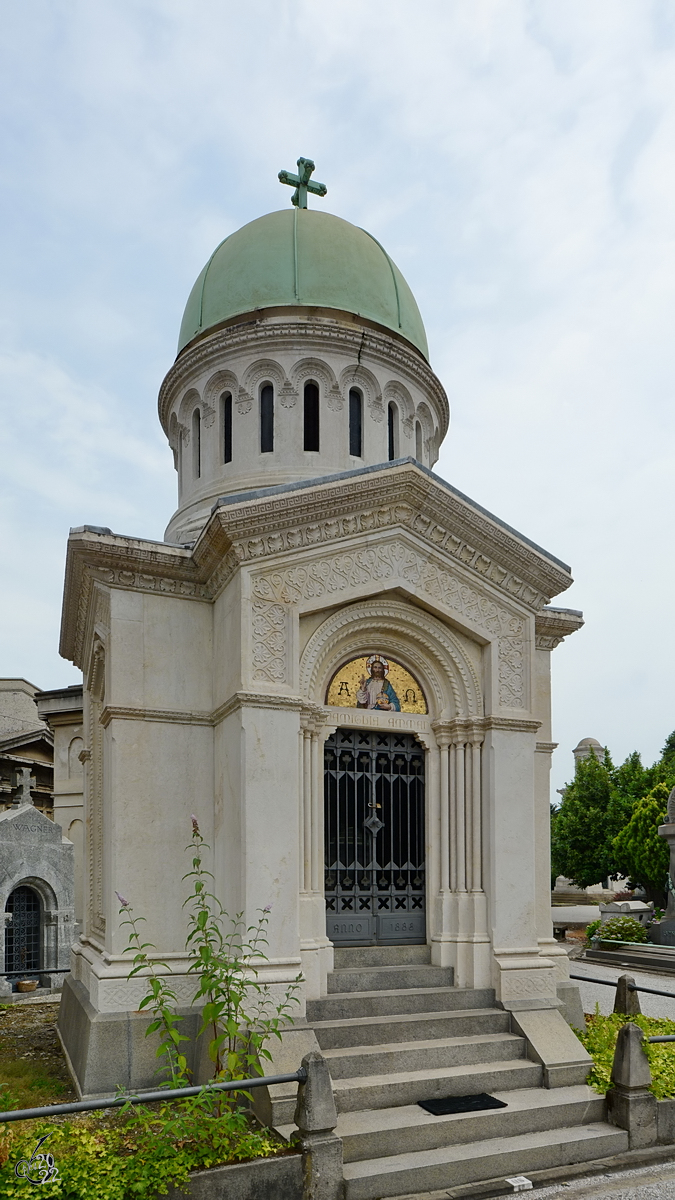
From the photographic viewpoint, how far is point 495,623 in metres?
10.7

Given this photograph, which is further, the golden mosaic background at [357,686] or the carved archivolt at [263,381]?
the carved archivolt at [263,381]

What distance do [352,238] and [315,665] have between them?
324 inches

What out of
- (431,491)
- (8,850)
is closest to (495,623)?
(431,491)

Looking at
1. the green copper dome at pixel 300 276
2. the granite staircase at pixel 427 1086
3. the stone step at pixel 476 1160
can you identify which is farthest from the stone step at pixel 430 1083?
the green copper dome at pixel 300 276

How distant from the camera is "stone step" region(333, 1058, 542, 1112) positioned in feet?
26.5

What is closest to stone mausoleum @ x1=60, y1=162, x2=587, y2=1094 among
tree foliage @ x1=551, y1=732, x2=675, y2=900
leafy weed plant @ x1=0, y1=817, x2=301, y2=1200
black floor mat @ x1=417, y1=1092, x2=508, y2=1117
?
leafy weed plant @ x1=0, y1=817, x2=301, y2=1200

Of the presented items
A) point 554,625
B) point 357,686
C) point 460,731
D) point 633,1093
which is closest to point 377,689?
point 357,686

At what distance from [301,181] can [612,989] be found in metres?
15.1

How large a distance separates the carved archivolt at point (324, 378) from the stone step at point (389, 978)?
794 centimetres

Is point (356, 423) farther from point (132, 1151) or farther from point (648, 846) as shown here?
point (648, 846)

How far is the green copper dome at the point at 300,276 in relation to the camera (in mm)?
14102

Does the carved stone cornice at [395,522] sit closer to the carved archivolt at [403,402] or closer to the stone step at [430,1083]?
the carved archivolt at [403,402]

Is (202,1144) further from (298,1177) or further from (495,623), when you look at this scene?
(495,623)

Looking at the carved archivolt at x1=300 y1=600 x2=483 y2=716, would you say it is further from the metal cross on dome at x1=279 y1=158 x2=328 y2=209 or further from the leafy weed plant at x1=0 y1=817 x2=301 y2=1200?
the metal cross on dome at x1=279 y1=158 x2=328 y2=209
